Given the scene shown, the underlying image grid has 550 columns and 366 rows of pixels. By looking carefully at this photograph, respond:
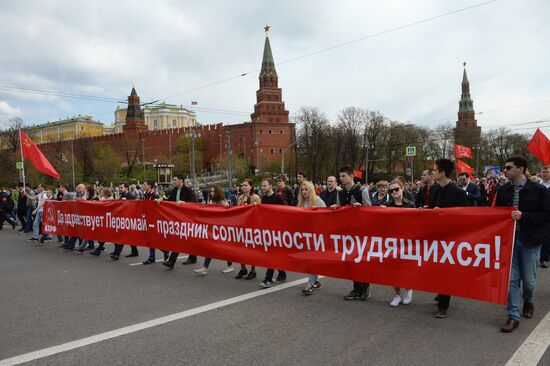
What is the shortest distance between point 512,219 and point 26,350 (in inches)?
217

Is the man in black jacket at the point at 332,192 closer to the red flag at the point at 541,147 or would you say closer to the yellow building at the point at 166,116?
the red flag at the point at 541,147

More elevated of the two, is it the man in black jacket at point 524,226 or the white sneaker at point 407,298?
the man in black jacket at point 524,226

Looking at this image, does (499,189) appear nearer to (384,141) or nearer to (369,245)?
(369,245)

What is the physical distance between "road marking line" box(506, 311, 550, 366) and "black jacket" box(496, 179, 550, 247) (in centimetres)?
97

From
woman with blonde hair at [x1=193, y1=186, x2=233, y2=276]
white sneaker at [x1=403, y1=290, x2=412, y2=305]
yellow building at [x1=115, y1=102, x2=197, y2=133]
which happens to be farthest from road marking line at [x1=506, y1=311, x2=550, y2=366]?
yellow building at [x1=115, y1=102, x2=197, y2=133]

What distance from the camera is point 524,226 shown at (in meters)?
5.07

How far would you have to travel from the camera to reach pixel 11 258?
34.3 ft

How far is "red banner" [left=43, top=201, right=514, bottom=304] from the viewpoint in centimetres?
513

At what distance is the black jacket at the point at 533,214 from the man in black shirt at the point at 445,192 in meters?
0.69

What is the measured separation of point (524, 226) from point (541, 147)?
9.00 metres

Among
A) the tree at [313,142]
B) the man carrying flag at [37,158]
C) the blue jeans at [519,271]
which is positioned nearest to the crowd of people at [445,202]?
the blue jeans at [519,271]

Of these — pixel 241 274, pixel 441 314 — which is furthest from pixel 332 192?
pixel 441 314

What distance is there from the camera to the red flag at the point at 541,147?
1238 cm

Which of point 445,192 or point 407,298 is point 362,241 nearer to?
point 407,298
